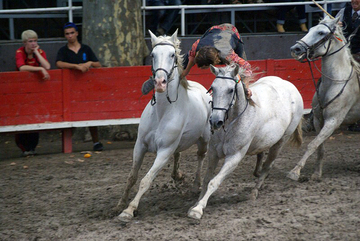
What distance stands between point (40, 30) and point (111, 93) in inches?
199

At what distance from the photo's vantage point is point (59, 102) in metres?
9.30

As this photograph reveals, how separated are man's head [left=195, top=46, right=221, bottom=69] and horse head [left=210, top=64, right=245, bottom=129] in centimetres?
30

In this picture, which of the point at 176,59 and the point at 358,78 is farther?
the point at 358,78

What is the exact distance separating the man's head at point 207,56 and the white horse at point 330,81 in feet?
4.71

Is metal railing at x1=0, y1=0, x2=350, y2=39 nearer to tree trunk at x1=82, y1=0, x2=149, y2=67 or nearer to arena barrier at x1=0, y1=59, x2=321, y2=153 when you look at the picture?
tree trunk at x1=82, y1=0, x2=149, y2=67

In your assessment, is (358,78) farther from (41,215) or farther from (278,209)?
(41,215)

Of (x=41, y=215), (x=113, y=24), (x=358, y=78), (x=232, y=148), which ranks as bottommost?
(x=41, y=215)

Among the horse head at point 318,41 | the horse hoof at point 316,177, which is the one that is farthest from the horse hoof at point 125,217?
the horse head at point 318,41

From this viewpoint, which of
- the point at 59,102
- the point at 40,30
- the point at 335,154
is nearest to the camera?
the point at 335,154

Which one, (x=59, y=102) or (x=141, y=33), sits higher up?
(x=141, y=33)

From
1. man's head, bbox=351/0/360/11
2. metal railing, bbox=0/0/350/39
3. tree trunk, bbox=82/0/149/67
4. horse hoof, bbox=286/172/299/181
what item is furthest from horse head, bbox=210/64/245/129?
metal railing, bbox=0/0/350/39

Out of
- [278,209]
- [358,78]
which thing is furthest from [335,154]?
[278,209]

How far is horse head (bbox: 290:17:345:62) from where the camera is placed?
694 cm

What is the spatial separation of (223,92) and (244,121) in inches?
24.2
